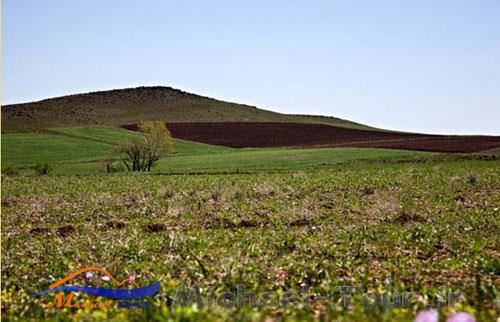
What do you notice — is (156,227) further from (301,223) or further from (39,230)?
(301,223)

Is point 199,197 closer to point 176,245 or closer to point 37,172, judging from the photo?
point 176,245

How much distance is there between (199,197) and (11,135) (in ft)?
222

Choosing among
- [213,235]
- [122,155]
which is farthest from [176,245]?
[122,155]

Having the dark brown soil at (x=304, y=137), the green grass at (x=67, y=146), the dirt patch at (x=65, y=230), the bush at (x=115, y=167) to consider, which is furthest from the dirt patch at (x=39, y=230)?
the dark brown soil at (x=304, y=137)

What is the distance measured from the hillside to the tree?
4183 centimetres

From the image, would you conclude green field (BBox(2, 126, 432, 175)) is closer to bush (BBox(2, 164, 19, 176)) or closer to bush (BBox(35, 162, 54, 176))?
bush (BBox(2, 164, 19, 176))

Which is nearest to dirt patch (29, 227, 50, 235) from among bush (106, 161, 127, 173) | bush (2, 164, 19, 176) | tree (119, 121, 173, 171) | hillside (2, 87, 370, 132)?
tree (119, 121, 173, 171)

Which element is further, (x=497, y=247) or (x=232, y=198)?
→ (x=232, y=198)

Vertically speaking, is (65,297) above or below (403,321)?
below

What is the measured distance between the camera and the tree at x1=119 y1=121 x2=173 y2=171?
62.8 m

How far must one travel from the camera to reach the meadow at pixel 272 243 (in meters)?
7.77

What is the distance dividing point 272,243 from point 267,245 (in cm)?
23

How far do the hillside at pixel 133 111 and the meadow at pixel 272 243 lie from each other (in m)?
79.3

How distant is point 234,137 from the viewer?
98000 millimetres
